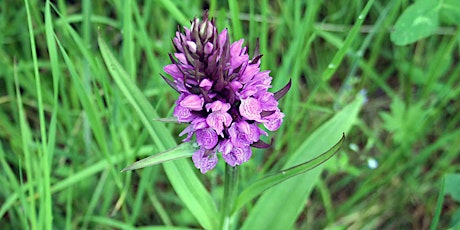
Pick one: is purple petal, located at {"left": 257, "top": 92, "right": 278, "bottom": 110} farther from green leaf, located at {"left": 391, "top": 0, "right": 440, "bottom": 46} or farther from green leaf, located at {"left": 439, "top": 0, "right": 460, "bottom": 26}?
green leaf, located at {"left": 439, "top": 0, "right": 460, "bottom": 26}

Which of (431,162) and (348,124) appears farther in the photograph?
(431,162)

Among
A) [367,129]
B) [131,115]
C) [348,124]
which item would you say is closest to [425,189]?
[367,129]

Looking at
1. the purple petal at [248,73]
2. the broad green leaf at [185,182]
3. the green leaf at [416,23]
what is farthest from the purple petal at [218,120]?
the green leaf at [416,23]

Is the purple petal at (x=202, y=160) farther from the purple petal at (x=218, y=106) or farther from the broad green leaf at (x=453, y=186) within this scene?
the broad green leaf at (x=453, y=186)

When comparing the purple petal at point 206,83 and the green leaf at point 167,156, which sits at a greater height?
the purple petal at point 206,83

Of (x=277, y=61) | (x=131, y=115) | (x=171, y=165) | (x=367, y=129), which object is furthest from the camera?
(x=277, y=61)

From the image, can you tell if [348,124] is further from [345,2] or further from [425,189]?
[345,2]

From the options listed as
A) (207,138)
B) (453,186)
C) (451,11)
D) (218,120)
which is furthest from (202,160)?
(451,11)
